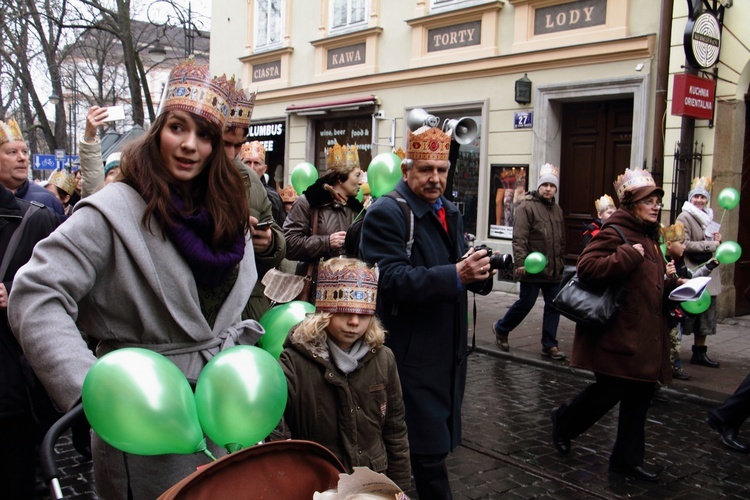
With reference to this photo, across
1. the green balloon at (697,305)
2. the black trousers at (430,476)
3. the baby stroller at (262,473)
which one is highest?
the baby stroller at (262,473)

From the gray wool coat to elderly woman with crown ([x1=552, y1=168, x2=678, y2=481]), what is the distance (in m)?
3.24

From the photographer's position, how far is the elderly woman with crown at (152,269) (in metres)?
1.80

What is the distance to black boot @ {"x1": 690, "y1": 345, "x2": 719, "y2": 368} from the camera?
7863 millimetres

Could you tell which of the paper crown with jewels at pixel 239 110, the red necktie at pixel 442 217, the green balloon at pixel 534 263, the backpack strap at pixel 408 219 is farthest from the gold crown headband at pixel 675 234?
the paper crown with jewels at pixel 239 110

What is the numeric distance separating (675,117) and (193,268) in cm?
971

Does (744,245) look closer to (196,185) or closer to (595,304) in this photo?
(595,304)

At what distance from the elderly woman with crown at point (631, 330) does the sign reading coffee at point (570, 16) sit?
23.8ft

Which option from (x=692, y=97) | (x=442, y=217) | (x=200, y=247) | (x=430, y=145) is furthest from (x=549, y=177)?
(x=200, y=247)

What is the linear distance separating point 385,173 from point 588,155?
722cm

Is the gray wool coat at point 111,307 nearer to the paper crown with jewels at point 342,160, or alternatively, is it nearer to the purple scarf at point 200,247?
the purple scarf at point 200,247

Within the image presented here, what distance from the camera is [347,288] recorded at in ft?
9.78

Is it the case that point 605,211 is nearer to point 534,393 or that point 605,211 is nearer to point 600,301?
point 534,393

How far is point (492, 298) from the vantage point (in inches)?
495

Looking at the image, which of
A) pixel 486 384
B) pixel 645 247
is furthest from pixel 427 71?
pixel 645 247
